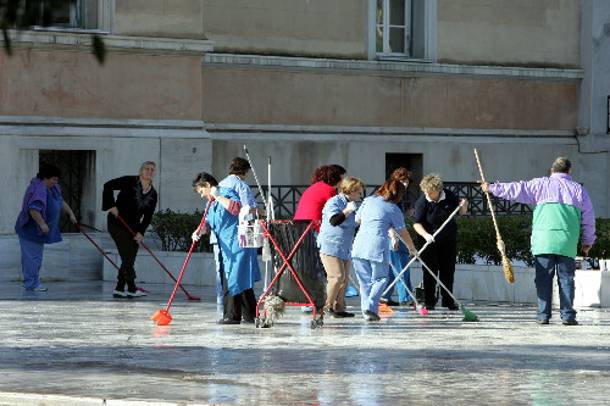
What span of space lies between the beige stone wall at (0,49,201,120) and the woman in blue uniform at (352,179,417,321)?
29.5ft

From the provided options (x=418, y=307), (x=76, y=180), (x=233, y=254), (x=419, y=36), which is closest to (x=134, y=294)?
(x=418, y=307)

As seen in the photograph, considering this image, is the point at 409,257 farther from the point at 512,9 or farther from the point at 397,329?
the point at 512,9

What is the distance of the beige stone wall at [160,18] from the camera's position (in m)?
29.7

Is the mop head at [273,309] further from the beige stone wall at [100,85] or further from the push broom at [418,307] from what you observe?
the beige stone wall at [100,85]

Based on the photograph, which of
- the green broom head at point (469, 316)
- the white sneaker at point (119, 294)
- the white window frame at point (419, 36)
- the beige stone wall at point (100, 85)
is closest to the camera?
the green broom head at point (469, 316)

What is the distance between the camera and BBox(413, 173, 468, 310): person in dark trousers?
2228cm

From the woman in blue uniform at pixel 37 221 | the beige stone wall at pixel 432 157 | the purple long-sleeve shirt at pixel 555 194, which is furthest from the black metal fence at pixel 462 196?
the purple long-sleeve shirt at pixel 555 194

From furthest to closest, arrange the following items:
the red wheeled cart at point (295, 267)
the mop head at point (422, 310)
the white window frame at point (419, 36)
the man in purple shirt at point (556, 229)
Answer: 1. the white window frame at point (419, 36)
2. the mop head at point (422, 310)
3. the man in purple shirt at point (556, 229)
4. the red wheeled cart at point (295, 267)

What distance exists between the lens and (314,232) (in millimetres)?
20422

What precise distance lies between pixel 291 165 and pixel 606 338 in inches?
586

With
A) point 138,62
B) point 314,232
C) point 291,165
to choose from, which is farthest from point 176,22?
point 314,232

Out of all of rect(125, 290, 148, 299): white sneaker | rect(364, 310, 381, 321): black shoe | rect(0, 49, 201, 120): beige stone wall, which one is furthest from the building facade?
rect(364, 310, 381, 321): black shoe

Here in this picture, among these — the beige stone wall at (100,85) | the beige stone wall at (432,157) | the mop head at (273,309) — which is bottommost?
the mop head at (273,309)

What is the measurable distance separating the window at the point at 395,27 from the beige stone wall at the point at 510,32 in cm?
74
